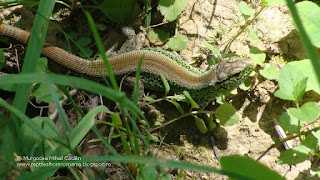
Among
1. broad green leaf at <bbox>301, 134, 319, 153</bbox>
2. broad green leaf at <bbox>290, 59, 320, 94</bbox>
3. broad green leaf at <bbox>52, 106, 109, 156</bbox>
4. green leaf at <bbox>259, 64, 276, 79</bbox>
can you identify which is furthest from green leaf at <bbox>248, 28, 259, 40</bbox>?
broad green leaf at <bbox>52, 106, 109, 156</bbox>

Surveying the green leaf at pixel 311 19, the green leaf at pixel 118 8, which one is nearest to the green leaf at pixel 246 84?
the green leaf at pixel 311 19

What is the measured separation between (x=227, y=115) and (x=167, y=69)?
0.97m

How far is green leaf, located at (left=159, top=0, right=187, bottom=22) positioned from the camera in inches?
148

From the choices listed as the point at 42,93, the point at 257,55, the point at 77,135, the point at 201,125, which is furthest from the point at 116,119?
the point at 257,55

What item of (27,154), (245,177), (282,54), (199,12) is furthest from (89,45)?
(245,177)

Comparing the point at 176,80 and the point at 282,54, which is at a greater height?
the point at 282,54

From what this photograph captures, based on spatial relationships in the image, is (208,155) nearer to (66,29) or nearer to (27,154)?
(27,154)

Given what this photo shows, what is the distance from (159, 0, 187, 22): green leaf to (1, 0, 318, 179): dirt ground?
0.40 m

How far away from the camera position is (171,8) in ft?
12.4

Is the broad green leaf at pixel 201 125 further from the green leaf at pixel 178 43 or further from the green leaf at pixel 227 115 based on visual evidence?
Result: the green leaf at pixel 178 43

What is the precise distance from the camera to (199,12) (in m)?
4.20

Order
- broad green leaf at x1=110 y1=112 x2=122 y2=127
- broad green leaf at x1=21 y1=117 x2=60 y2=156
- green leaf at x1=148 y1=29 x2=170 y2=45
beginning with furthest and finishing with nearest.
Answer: green leaf at x1=148 y1=29 x2=170 y2=45 → broad green leaf at x1=110 y1=112 x2=122 y2=127 → broad green leaf at x1=21 y1=117 x2=60 y2=156

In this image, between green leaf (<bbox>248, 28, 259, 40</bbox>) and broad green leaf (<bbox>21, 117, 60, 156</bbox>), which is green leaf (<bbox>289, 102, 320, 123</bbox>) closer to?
green leaf (<bbox>248, 28, 259, 40</bbox>)

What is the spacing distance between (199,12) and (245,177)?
3051 mm
